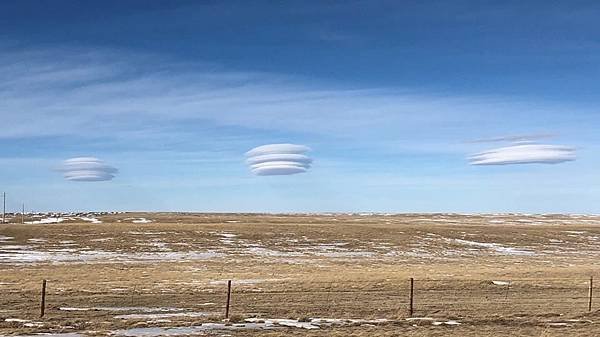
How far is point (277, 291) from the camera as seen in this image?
1172 inches

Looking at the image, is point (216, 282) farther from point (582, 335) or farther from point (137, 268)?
point (582, 335)

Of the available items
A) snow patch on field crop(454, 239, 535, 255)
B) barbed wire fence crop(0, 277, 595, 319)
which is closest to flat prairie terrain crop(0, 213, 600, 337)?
barbed wire fence crop(0, 277, 595, 319)

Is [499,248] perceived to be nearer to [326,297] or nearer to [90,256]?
[90,256]

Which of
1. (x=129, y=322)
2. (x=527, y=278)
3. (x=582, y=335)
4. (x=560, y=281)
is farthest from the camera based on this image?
(x=527, y=278)

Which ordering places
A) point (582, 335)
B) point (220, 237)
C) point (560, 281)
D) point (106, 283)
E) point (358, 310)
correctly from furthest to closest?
point (220, 237) → point (560, 281) → point (106, 283) → point (358, 310) → point (582, 335)

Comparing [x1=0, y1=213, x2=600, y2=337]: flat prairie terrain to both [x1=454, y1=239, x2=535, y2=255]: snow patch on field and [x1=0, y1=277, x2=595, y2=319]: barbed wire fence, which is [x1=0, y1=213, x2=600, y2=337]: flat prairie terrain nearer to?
[x1=0, y1=277, x2=595, y2=319]: barbed wire fence

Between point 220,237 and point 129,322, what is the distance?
54454mm

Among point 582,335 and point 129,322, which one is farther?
point 129,322

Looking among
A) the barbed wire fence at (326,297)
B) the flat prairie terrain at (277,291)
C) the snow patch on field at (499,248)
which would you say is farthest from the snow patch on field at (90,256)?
the snow patch on field at (499,248)

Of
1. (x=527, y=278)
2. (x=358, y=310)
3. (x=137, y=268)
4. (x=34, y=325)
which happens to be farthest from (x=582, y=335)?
(x=137, y=268)

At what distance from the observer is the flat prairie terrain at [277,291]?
2009 centimetres

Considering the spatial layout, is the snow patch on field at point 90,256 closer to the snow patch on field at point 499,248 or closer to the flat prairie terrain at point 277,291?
the flat prairie terrain at point 277,291

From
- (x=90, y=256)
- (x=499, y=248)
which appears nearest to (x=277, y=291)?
(x=90, y=256)

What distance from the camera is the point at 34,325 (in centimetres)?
1934
